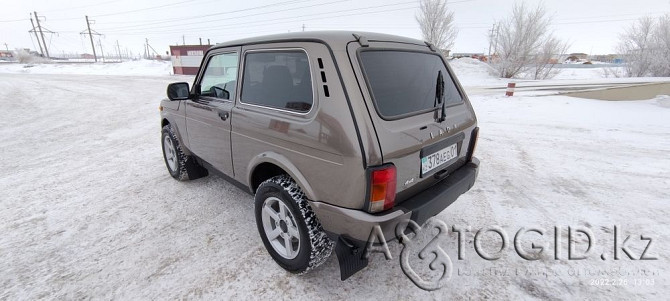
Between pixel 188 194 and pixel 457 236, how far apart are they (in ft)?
10.2

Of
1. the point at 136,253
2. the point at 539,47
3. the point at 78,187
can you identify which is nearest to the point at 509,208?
the point at 136,253

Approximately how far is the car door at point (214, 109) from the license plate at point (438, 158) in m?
1.73

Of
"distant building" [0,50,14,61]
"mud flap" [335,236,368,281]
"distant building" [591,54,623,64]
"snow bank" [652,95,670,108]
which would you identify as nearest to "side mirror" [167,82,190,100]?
"mud flap" [335,236,368,281]

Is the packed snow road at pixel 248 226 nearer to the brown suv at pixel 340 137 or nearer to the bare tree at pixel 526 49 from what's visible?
the brown suv at pixel 340 137

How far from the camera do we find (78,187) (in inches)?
159

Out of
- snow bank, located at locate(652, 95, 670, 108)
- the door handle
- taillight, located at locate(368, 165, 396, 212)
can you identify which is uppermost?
the door handle

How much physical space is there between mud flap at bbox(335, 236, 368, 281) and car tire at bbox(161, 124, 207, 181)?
2.65 m

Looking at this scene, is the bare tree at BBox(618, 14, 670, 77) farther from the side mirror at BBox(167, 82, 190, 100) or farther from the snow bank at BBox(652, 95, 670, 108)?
the side mirror at BBox(167, 82, 190, 100)

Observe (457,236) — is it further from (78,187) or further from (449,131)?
(78,187)

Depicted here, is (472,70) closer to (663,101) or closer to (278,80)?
(663,101)

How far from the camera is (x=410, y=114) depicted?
217cm

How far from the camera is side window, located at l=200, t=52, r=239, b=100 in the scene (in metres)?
2.88

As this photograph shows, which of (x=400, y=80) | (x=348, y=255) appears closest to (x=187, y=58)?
(x=400, y=80)

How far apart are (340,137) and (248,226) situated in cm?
174
